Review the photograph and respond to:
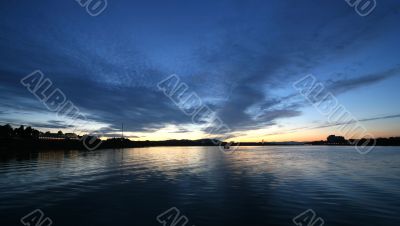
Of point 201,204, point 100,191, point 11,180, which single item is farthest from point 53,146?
point 201,204

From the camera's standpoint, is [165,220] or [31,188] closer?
[165,220]

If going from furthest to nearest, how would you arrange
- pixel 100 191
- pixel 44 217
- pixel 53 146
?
pixel 53 146
pixel 100 191
pixel 44 217

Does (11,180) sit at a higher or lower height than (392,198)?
higher

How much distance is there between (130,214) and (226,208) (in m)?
6.82

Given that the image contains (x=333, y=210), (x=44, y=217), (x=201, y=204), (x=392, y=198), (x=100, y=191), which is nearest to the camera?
(x=44, y=217)

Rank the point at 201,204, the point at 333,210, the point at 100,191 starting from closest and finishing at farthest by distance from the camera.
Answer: the point at 333,210 < the point at 201,204 < the point at 100,191

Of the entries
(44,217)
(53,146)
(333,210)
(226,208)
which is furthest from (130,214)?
(53,146)

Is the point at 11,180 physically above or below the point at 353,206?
above

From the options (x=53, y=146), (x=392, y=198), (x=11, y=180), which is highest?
(x=53, y=146)

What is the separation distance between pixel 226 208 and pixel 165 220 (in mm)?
4972

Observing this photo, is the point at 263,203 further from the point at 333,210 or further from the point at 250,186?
the point at 250,186

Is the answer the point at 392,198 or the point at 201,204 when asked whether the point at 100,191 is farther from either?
the point at 392,198

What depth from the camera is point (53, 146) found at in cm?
15025

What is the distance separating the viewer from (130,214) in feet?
59.0
